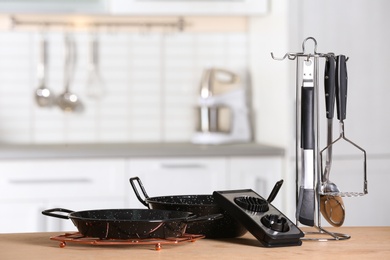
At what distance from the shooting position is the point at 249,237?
1567 mm

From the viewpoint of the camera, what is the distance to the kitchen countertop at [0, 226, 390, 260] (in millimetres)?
1354

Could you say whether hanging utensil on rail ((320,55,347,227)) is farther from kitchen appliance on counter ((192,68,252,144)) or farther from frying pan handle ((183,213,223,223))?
kitchen appliance on counter ((192,68,252,144))

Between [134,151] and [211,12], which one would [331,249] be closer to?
[134,151]

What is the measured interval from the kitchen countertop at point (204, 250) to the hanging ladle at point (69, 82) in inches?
97.0

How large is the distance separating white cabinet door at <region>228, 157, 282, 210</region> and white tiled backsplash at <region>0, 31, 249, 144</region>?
0.63 meters

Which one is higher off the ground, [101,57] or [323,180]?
[101,57]

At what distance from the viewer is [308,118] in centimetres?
156

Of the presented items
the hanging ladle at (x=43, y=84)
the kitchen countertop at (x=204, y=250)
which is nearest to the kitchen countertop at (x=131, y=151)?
the hanging ladle at (x=43, y=84)

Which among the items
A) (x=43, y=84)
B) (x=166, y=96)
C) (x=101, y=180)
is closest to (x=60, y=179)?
(x=101, y=180)

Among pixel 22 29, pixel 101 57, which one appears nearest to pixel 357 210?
pixel 101 57

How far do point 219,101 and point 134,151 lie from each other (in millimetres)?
688

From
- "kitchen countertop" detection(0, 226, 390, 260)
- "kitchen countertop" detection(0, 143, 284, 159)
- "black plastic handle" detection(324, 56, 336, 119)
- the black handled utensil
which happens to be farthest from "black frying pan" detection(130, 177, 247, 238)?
"kitchen countertop" detection(0, 143, 284, 159)

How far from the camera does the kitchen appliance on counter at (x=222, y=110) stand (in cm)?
383

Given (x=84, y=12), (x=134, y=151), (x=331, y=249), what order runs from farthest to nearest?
1. (x=84, y=12)
2. (x=134, y=151)
3. (x=331, y=249)
